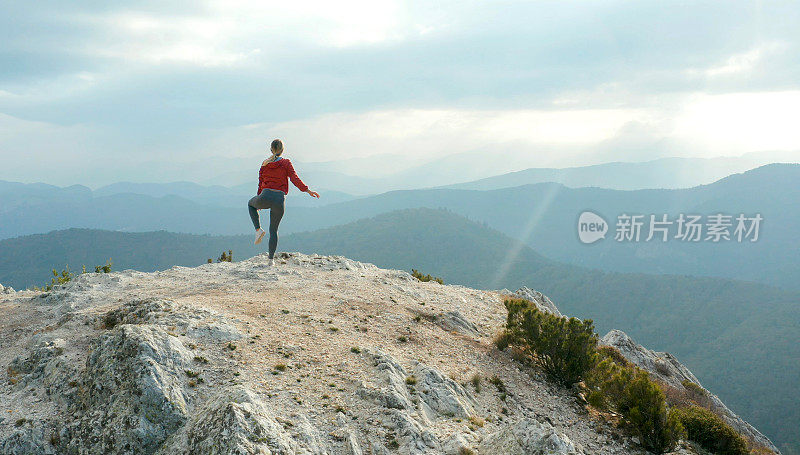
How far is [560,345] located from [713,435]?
17.6 feet

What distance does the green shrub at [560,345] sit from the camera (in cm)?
1605

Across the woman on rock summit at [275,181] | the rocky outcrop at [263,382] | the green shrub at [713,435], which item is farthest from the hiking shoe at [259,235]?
the green shrub at [713,435]

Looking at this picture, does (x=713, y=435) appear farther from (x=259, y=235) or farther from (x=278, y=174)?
(x=259, y=235)

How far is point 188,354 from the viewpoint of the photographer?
1248 cm

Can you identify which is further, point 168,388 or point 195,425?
point 168,388

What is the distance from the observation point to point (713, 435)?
1492 centimetres

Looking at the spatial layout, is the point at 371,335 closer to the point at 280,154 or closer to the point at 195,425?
the point at 195,425

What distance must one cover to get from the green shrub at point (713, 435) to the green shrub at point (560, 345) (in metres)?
3.17

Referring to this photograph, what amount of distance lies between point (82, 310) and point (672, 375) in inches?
1249

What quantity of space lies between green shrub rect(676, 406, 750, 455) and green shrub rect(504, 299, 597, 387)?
10.4ft

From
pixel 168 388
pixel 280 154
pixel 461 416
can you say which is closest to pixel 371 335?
→ pixel 461 416

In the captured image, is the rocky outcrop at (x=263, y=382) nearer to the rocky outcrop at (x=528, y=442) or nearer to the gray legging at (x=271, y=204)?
the rocky outcrop at (x=528, y=442)

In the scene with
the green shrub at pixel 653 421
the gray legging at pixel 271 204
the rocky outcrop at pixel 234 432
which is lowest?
the green shrub at pixel 653 421

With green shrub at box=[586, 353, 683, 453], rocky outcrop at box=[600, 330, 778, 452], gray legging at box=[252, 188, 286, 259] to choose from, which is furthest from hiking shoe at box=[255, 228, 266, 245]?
rocky outcrop at box=[600, 330, 778, 452]
